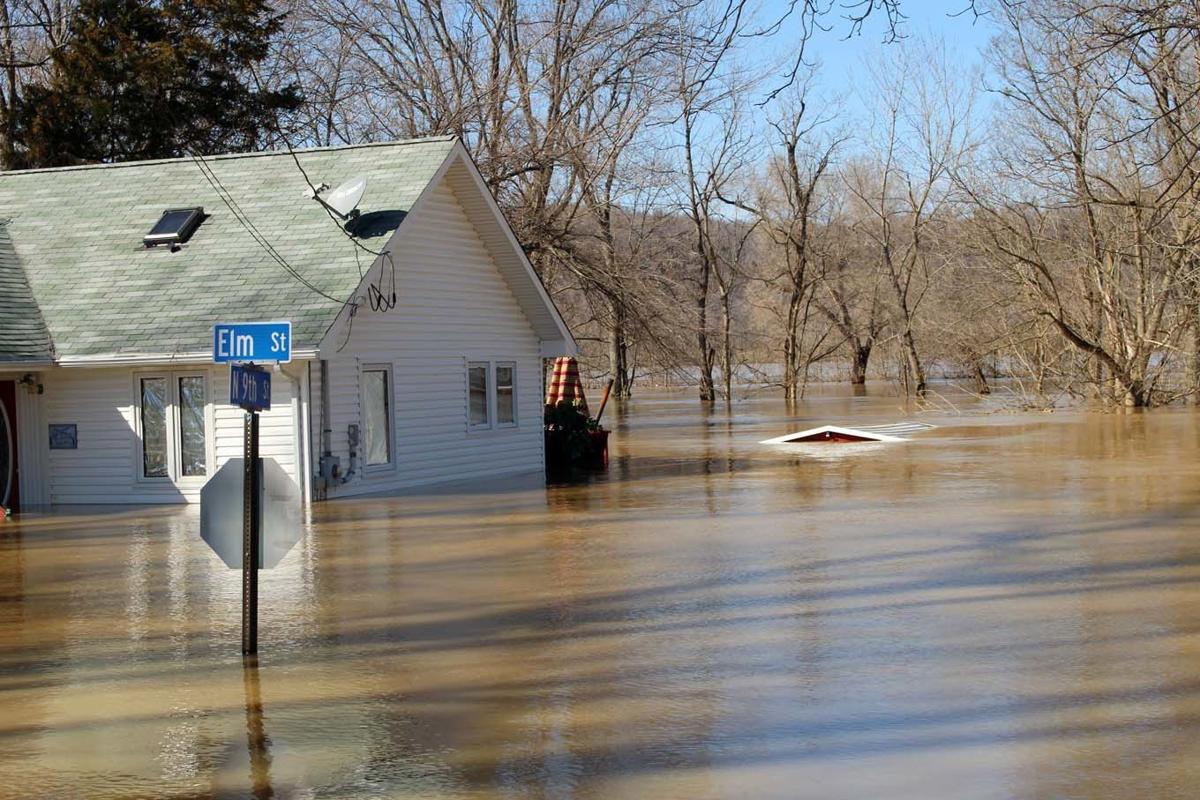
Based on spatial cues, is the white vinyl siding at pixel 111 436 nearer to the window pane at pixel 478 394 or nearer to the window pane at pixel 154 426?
the window pane at pixel 154 426

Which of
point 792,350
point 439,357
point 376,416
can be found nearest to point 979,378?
point 792,350

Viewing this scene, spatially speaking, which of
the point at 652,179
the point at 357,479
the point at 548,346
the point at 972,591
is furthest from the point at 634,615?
the point at 652,179

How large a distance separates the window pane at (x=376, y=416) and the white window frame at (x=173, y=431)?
237 centimetres

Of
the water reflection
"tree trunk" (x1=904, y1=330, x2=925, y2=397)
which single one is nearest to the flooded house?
the water reflection

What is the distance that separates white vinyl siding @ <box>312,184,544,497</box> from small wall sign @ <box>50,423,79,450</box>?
162 inches

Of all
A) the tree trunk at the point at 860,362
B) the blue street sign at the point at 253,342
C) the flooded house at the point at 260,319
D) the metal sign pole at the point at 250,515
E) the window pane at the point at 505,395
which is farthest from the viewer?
the tree trunk at the point at 860,362

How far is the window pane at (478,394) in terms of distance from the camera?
83.7 feet

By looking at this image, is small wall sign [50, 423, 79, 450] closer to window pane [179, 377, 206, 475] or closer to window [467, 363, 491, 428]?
window pane [179, 377, 206, 475]

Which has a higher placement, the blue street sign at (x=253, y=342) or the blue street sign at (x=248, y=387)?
the blue street sign at (x=253, y=342)

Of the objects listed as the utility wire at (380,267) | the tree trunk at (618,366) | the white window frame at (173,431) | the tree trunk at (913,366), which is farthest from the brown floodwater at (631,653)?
the tree trunk at (913,366)

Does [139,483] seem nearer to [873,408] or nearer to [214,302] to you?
[214,302]

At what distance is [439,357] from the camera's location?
80.1 feet

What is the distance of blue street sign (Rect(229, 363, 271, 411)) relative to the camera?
9.84 m

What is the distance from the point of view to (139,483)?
72.9 feet
